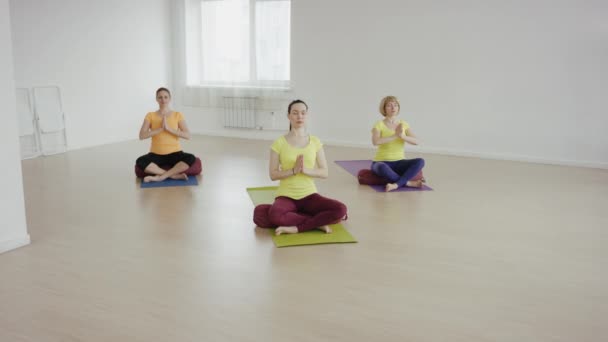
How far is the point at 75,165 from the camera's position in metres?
5.64

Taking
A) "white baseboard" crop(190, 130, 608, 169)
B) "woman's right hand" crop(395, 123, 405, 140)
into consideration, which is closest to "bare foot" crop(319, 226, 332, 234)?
"woman's right hand" crop(395, 123, 405, 140)

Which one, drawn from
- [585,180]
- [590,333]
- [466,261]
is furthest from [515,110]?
[590,333]

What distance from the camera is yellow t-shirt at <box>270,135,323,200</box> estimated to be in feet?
11.1

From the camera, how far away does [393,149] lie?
4801mm

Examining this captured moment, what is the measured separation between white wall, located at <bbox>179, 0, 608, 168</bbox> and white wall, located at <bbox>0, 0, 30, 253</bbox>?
4601 mm

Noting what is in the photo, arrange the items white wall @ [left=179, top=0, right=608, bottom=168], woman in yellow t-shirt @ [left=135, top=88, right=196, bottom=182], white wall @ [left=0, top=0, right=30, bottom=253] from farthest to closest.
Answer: white wall @ [left=179, top=0, right=608, bottom=168] → woman in yellow t-shirt @ [left=135, top=88, right=196, bottom=182] → white wall @ [left=0, top=0, right=30, bottom=253]

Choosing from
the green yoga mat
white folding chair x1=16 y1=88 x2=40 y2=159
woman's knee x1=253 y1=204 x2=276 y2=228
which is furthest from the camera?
white folding chair x1=16 y1=88 x2=40 y2=159

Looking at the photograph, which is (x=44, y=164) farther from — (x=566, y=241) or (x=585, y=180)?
(x=585, y=180)

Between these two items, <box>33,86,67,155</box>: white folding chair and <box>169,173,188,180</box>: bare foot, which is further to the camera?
<box>33,86,67,155</box>: white folding chair

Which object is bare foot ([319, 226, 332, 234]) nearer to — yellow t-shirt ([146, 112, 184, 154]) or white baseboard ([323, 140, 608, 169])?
yellow t-shirt ([146, 112, 184, 154])

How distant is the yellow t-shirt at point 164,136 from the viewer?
15.9 feet

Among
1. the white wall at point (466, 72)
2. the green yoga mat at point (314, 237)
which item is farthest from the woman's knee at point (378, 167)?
the white wall at point (466, 72)

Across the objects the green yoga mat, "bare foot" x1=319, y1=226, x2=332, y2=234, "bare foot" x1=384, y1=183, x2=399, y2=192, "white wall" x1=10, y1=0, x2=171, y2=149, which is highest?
"white wall" x1=10, y1=0, x2=171, y2=149

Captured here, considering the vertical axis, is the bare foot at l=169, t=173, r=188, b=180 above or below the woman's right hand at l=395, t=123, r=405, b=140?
below
